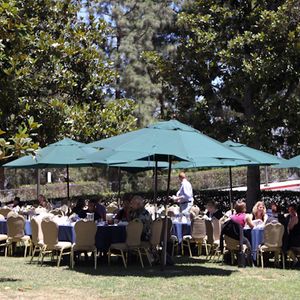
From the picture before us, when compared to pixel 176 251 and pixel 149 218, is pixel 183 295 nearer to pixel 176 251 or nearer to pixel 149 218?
pixel 149 218

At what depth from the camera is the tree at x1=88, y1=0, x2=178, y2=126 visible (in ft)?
117

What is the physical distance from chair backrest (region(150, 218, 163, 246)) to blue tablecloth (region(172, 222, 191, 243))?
145 centimetres

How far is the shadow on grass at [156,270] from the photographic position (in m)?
11.6

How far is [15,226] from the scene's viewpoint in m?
14.5

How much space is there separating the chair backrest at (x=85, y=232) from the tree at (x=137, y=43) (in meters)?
22.9

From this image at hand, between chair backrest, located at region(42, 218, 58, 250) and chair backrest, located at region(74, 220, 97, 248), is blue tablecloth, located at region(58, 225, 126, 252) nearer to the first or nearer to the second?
chair backrest, located at region(74, 220, 97, 248)

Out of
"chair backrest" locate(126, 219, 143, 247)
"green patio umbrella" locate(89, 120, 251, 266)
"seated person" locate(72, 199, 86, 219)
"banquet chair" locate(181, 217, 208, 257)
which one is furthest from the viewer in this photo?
"seated person" locate(72, 199, 86, 219)

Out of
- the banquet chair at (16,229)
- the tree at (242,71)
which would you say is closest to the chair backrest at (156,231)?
the banquet chair at (16,229)

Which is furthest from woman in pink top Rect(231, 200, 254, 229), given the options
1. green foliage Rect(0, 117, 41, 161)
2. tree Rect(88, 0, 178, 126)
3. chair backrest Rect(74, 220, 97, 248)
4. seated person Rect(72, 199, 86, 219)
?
tree Rect(88, 0, 178, 126)

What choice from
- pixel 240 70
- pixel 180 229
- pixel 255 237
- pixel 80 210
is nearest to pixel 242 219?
pixel 255 237

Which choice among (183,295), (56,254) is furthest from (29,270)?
(183,295)

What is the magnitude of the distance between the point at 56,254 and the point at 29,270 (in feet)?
7.69

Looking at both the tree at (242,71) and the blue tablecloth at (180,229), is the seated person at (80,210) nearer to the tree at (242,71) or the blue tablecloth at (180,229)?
the blue tablecloth at (180,229)

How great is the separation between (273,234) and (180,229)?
2.62 m
